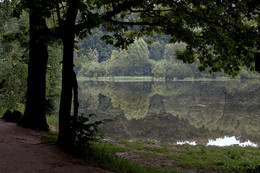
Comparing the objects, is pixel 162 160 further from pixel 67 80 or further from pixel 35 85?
pixel 35 85

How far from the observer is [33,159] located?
6.47 meters

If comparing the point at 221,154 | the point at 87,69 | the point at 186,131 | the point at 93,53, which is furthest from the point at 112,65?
the point at 221,154

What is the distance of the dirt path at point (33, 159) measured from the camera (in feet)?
19.0

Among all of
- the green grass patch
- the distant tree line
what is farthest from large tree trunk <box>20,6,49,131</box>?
the green grass patch

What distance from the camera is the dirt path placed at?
580cm

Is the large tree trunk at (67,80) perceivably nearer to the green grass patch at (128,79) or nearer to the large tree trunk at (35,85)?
the large tree trunk at (35,85)

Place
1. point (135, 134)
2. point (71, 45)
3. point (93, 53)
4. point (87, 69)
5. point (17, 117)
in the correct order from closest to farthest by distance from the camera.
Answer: point (71, 45), point (17, 117), point (135, 134), point (87, 69), point (93, 53)

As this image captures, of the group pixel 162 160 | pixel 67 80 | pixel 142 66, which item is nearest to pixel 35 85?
pixel 67 80

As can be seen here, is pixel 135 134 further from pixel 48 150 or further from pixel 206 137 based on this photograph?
pixel 48 150

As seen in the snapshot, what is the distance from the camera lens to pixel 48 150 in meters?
7.41

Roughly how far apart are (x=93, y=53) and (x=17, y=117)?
333 feet

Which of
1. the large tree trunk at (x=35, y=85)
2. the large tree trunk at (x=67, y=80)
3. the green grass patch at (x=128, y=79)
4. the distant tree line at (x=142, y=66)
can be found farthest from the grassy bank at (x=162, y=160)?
the green grass patch at (x=128, y=79)

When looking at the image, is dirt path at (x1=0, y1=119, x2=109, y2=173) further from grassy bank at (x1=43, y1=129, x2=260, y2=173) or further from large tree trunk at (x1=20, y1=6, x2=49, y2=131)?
large tree trunk at (x1=20, y1=6, x2=49, y2=131)

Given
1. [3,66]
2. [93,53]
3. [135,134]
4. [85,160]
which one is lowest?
[135,134]
